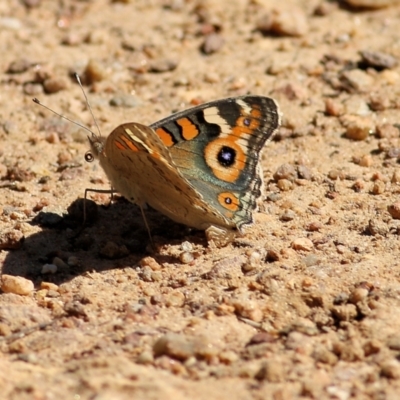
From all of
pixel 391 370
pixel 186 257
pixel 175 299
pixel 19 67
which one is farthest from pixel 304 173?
pixel 19 67

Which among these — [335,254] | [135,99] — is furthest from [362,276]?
[135,99]

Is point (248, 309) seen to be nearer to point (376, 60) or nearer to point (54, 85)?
point (54, 85)

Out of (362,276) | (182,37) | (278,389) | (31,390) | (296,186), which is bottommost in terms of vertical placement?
(31,390)

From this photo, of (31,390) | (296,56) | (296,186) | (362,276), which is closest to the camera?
(31,390)

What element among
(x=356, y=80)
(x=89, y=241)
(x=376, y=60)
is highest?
(x=376, y=60)

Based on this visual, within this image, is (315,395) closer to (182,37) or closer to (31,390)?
(31,390)

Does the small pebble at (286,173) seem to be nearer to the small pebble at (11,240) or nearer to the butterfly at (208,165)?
the butterfly at (208,165)
